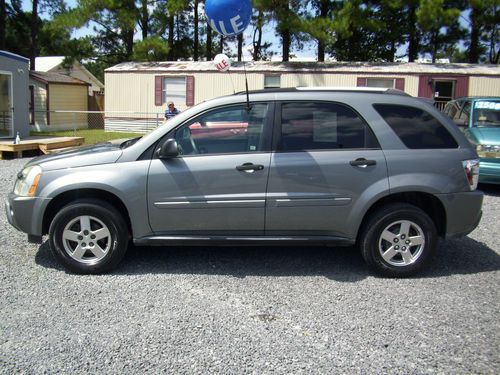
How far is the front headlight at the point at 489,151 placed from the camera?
26.1ft

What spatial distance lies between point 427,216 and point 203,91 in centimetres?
1753

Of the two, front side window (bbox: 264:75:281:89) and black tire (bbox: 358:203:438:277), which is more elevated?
front side window (bbox: 264:75:281:89)

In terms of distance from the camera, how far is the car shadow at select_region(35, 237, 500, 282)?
4582 mm

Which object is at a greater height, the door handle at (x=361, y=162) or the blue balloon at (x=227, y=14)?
the blue balloon at (x=227, y=14)

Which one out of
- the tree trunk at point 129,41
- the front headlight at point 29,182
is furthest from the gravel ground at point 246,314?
the tree trunk at point 129,41

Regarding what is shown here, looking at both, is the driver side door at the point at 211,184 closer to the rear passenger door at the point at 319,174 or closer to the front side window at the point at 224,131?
the front side window at the point at 224,131

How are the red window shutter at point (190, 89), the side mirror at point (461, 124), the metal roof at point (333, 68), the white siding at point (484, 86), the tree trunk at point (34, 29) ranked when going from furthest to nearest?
the tree trunk at point (34, 29), the red window shutter at point (190, 89), the metal roof at point (333, 68), the white siding at point (484, 86), the side mirror at point (461, 124)

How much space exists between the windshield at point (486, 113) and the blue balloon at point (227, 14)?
4.68 m

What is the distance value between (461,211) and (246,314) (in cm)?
223

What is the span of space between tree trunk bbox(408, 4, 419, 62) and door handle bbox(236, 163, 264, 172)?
21955mm

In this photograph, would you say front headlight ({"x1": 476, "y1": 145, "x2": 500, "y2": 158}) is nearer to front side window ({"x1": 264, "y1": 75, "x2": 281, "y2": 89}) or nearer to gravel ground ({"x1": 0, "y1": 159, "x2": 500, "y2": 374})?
gravel ground ({"x1": 0, "y1": 159, "x2": 500, "y2": 374})

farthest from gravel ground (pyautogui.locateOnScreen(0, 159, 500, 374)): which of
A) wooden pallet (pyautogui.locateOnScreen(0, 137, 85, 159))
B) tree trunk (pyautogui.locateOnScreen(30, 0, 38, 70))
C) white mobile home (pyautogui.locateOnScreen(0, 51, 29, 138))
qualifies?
tree trunk (pyautogui.locateOnScreen(30, 0, 38, 70))

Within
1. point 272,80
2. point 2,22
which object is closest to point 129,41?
point 2,22

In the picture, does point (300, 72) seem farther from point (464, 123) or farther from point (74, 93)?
point (74, 93)
